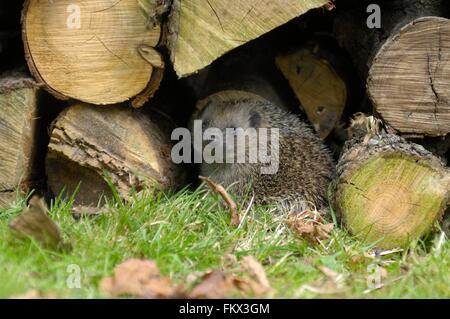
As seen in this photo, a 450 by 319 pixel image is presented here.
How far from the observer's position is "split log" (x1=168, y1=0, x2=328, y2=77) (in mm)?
4160

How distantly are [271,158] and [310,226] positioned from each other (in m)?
0.84

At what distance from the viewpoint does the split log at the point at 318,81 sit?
5.73 metres

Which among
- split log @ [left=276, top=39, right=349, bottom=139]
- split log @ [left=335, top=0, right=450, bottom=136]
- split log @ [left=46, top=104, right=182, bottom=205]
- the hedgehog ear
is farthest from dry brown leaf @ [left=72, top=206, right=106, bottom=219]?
split log @ [left=276, top=39, right=349, bottom=139]

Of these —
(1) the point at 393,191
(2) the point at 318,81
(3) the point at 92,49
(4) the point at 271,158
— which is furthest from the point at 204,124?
(1) the point at 393,191

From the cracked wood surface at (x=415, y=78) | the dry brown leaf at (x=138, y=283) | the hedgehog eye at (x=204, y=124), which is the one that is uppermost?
the cracked wood surface at (x=415, y=78)

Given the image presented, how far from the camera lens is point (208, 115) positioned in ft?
16.7

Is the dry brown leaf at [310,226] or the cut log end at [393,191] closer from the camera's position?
the dry brown leaf at [310,226]

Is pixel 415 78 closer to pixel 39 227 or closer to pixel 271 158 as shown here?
pixel 271 158

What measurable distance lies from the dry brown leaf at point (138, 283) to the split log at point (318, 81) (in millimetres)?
2785

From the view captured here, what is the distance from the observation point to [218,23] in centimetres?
419

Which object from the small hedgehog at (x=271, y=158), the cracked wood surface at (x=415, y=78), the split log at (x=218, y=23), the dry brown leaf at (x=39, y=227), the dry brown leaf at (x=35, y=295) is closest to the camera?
the dry brown leaf at (x=35, y=295)
